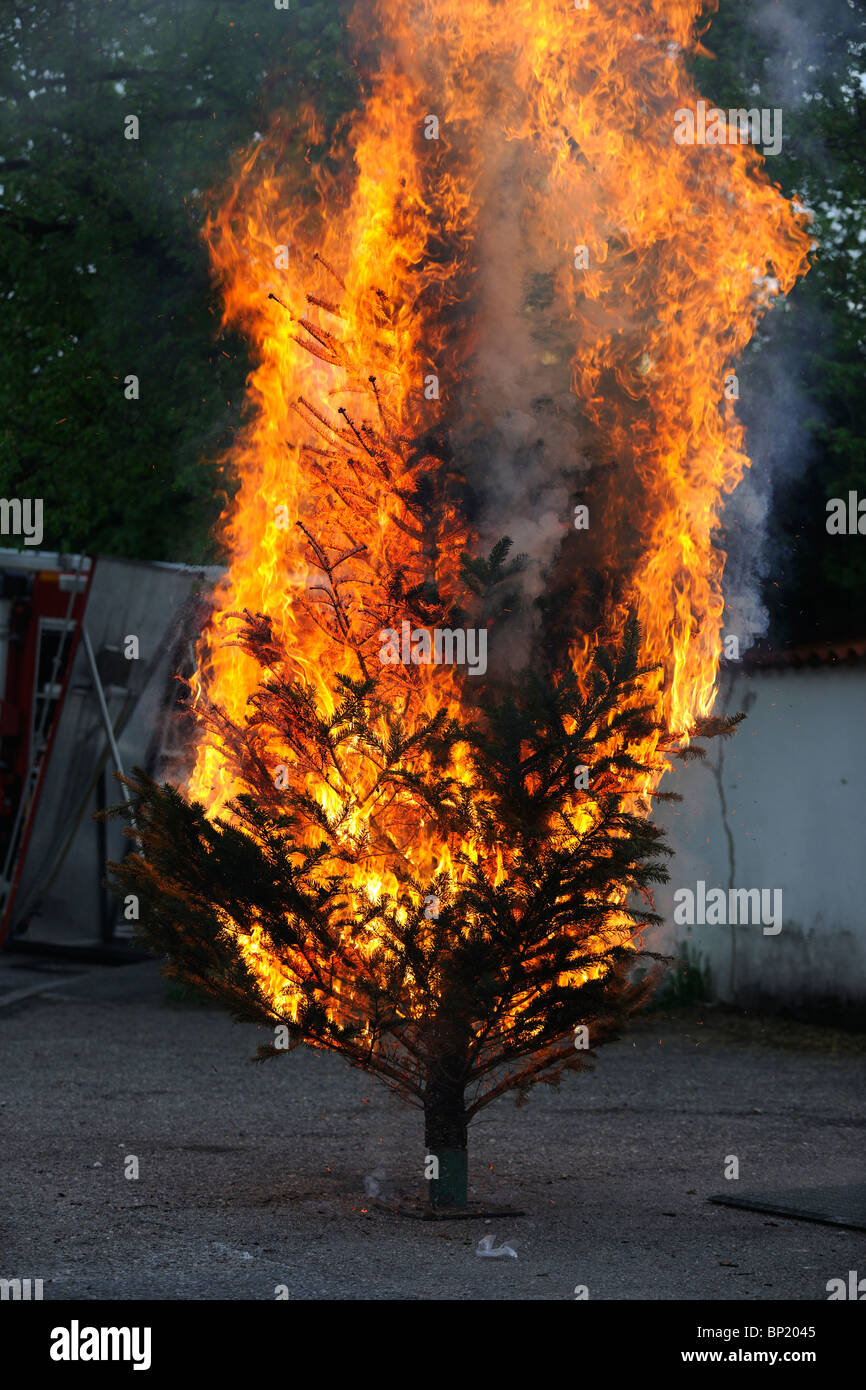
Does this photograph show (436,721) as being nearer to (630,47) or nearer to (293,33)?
(630,47)

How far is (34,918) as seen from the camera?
16922mm

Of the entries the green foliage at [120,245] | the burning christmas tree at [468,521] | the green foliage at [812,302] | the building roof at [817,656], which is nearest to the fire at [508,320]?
the burning christmas tree at [468,521]

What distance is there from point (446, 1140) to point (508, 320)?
3.70m

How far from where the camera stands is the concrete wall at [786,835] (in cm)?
1300

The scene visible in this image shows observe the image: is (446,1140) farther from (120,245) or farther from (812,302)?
(120,245)

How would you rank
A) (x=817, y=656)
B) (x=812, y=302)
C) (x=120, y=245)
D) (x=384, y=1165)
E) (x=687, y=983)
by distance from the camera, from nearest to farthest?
(x=384, y=1165), (x=817, y=656), (x=687, y=983), (x=812, y=302), (x=120, y=245)

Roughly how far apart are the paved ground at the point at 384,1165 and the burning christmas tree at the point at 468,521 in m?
0.78

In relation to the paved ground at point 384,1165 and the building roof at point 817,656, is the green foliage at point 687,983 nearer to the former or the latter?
the paved ground at point 384,1165

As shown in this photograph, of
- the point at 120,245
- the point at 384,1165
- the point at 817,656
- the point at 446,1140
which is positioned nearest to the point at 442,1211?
the point at 446,1140

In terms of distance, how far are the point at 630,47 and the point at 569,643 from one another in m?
2.78

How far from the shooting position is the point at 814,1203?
740 cm

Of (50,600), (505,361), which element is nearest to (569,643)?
(505,361)

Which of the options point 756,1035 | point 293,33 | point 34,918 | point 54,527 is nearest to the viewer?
point 756,1035

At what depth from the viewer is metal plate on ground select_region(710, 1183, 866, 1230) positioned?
23.2 feet
